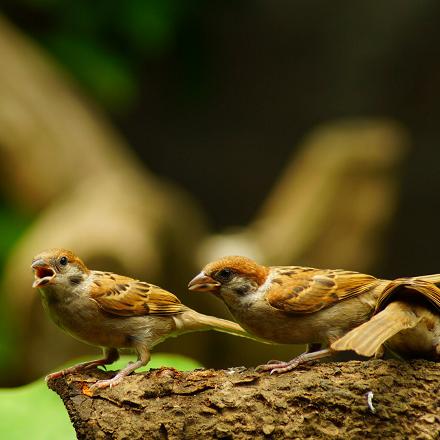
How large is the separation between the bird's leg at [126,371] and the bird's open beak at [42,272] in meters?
0.47

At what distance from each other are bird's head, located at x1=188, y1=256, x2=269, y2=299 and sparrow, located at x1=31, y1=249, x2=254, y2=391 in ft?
0.95

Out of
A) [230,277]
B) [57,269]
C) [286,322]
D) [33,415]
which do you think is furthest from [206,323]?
[33,415]

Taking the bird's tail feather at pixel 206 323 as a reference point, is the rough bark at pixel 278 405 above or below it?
below

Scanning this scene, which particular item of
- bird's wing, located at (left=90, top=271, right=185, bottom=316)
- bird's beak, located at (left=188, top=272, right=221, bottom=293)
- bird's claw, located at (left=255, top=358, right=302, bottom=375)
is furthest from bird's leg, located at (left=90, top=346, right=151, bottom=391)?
bird's claw, located at (left=255, top=358, right=302, bottom=375)

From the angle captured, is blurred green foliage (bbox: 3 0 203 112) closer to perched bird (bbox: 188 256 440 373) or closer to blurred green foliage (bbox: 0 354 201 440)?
blurred green foliage (bbox: 0 354 201 440)

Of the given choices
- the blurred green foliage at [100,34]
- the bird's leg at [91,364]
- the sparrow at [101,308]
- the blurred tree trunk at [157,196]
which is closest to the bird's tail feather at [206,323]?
the sparrow at [101,308]

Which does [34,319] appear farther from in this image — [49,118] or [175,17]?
[175,17]

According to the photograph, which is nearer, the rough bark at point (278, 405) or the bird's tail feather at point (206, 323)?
the rough bark at point (278, 405)

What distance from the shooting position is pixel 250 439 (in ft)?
10.5

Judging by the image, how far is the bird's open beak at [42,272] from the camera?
3436 mm

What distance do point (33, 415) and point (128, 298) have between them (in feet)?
3.99

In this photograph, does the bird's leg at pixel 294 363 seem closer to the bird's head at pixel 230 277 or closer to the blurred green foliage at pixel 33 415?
the bird's head at pixel 230 277

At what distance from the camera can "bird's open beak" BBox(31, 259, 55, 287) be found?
3.44 metres

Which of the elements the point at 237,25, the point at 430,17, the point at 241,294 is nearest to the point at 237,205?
the point at 237,25
